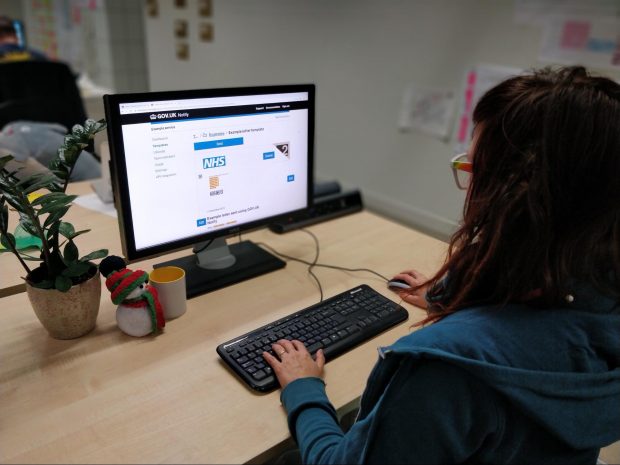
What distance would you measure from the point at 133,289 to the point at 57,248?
16 cm

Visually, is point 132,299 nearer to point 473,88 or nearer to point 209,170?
point 209,170

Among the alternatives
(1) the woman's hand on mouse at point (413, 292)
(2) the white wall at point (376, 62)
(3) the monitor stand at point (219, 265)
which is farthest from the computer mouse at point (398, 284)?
(2) the white wall at point (376, 62)

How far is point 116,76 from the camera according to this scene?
14.1ft

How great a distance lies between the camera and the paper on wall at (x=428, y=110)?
8.13 feet

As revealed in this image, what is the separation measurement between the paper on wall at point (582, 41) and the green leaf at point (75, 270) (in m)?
2.03

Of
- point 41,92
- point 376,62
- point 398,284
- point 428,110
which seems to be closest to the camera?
point 398,284

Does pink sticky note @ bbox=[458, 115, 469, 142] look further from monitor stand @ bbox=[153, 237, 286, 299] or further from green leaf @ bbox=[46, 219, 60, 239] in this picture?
green leaf @ bbox=[46, 219, 60, 239]

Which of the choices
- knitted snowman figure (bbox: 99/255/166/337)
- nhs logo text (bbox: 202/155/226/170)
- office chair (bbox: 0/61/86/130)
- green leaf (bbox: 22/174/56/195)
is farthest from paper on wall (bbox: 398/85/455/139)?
green leaf (bbox: 22/174/56/195)

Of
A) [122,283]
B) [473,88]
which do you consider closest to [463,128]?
[473,88]

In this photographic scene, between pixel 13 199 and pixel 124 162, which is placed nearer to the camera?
pixel 13 199

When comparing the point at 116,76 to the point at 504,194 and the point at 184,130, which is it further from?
the point at 504,194

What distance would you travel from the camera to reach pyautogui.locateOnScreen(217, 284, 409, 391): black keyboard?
90 cm

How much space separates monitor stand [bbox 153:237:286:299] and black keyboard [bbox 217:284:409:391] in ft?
0.78

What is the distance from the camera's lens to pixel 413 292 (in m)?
1.17
